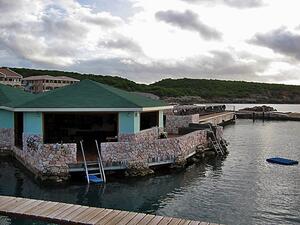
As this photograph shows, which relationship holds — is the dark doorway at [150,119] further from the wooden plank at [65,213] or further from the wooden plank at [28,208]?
the wooden plank at [65,213]

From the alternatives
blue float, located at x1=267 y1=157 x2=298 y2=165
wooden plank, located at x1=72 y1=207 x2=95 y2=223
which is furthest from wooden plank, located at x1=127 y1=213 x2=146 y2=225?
blue float, located at x1=267 y1=157 x2=298 y2=165

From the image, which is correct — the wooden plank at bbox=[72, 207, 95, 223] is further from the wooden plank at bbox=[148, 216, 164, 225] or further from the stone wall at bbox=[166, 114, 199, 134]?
the stone wall at bbox=[166, 114, 199, 134]

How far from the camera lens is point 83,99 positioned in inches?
869

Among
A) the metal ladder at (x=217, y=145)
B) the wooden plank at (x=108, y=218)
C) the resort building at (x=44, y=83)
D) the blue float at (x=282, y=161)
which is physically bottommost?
the blue float at (x=282, y=161)

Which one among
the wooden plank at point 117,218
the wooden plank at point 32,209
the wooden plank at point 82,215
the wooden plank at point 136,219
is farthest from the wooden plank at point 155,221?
the wooden plank at point 32,209

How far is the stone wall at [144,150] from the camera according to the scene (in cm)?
1902

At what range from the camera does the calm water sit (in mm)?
14375

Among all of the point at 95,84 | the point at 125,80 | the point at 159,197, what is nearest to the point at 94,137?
the point at 95,84

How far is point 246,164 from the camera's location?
24.6 m

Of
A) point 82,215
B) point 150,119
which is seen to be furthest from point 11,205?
point 150,119

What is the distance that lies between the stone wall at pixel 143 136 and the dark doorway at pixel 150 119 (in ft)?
2.24

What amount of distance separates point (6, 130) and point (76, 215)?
1688cm

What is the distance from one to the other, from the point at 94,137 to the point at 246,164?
1080 cm

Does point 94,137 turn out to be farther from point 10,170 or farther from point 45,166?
point 45,166
